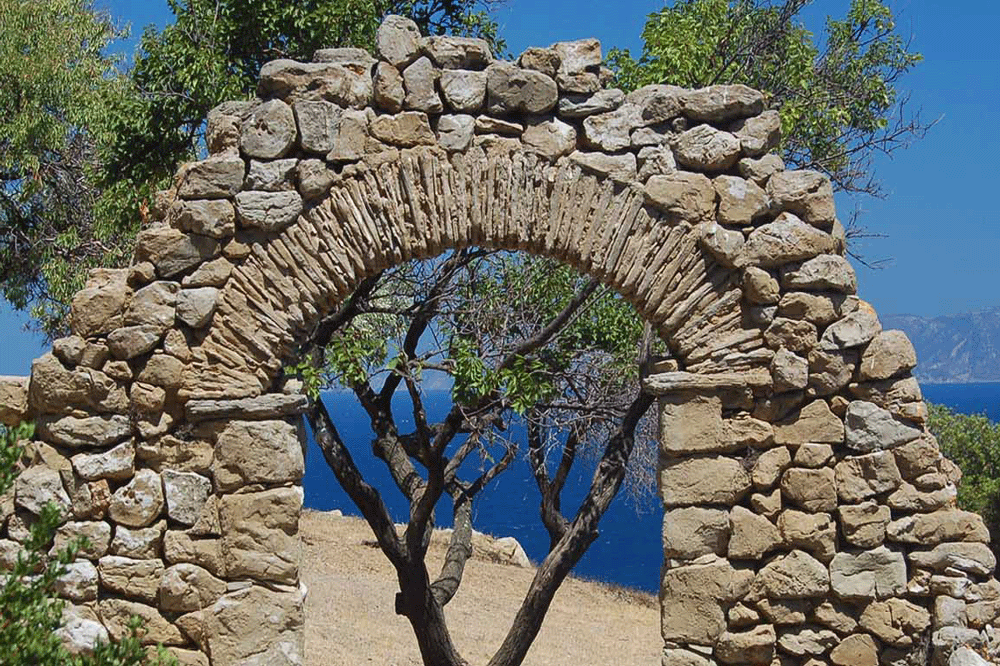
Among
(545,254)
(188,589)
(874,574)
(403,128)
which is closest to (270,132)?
(403,128)

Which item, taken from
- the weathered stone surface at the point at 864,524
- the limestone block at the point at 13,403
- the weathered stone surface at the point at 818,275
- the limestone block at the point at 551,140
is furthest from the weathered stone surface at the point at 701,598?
the limestone block at the point at 13,403

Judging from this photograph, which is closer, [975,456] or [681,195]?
[681,195]

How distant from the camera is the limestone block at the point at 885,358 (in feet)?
19.0

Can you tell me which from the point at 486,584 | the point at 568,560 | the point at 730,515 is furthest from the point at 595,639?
the point at 730,515

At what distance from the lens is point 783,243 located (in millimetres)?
5816

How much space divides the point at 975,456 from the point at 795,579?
10.8m

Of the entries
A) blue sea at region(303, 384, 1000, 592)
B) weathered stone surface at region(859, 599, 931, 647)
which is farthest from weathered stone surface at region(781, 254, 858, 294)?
blue sea at region(303, 384, 1000, 592)

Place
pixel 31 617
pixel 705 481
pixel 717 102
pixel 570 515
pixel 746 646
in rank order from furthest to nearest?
pixel 570 515 → pixel 717 102 → pixel 705 481 → pixel 746 646 → pixel 31 617

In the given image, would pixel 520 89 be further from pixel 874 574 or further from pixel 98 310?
pixel 874 574

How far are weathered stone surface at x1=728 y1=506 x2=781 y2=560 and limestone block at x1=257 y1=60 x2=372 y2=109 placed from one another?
2896 millimetres

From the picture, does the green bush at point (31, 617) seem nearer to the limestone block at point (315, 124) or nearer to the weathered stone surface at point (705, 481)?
the limestone block at point (315, 124)

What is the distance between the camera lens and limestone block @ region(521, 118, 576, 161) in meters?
5.90

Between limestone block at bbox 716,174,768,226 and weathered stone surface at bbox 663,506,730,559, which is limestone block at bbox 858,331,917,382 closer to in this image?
limestone block at bbox 716,174,768,226

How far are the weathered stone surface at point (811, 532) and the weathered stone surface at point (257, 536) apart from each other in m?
2.49
